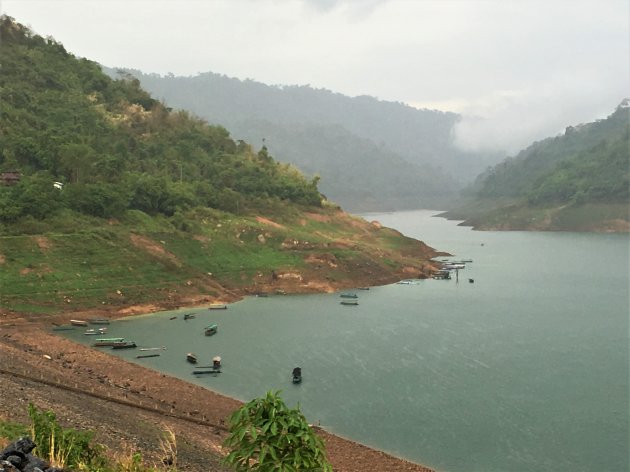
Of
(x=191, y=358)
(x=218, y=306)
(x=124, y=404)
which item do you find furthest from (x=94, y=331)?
(x=124, y=404)

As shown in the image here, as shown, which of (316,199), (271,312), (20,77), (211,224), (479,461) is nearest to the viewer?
(479,461)

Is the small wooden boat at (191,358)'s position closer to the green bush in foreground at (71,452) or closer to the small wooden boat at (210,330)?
the small wooden boat at (210,330)

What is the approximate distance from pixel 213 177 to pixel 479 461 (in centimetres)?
8639

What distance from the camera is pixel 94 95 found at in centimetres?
11269

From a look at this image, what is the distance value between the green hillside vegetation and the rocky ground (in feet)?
62.0

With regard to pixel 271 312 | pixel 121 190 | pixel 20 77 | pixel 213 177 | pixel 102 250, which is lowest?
pixel 271 312

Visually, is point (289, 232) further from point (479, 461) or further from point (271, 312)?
point (479, 461)

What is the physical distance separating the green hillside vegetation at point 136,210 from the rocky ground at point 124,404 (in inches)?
745

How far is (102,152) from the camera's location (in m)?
92.1

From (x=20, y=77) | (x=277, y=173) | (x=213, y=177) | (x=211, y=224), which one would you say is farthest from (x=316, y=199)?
(x=20, y=77)

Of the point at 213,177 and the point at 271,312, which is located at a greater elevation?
the point at 213,177

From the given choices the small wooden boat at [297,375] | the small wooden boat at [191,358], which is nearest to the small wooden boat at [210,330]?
the small wooden boat at [191,358]

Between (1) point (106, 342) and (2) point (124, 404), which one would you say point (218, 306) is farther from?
(2) point (124, 404)

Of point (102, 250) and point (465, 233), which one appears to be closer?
point (102, 250)
